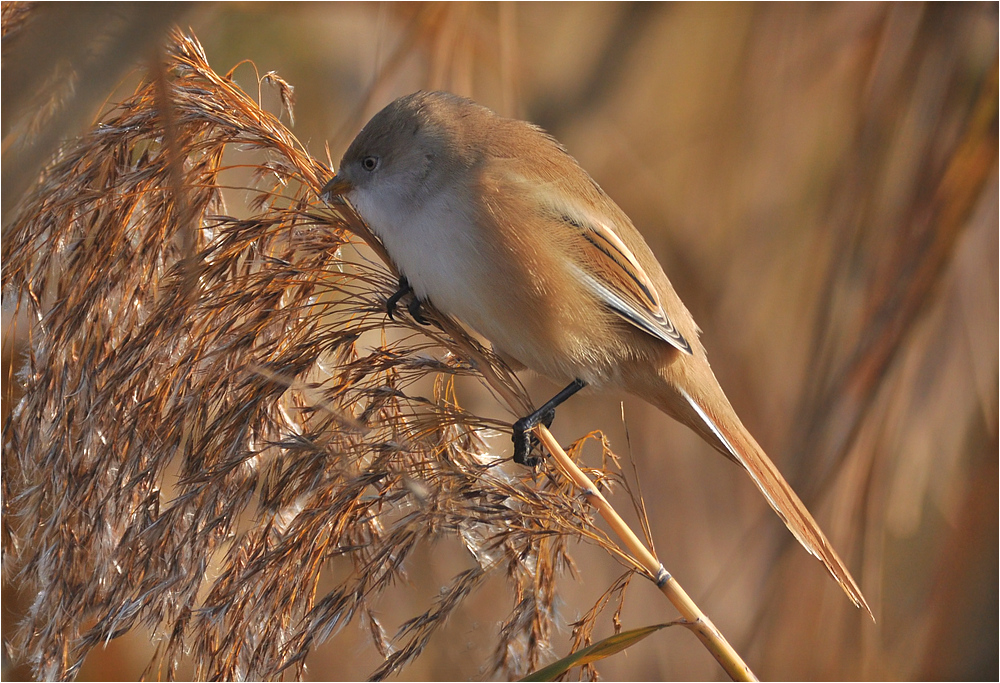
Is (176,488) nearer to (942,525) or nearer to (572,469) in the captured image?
(572,469)

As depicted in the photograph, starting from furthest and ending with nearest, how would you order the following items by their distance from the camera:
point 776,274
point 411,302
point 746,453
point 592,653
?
point 776,274 → point 746,453 → point 411,302 → point 592,653

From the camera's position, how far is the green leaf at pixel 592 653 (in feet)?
4.33

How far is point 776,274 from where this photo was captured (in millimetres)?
3041

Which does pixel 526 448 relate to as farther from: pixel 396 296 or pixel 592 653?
pixel 592 653

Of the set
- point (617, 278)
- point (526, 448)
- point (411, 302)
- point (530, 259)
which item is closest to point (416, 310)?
point (411, 302)

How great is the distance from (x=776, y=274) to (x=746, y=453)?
1.15m

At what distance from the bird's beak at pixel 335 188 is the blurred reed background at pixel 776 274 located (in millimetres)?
105

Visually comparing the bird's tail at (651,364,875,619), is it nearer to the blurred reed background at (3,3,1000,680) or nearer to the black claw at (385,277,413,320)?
the blurred reed background at (3,3,1000,680)

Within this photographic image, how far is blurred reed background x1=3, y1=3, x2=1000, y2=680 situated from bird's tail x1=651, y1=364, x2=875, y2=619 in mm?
413

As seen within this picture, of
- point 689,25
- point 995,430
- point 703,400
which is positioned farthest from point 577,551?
point 689,25

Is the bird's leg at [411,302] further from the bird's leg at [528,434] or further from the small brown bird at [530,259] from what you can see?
the bird's leg at [528,434]

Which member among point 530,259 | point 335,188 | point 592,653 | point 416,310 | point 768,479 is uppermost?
point 335,188

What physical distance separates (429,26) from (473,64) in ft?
1.24

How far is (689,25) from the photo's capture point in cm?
342
